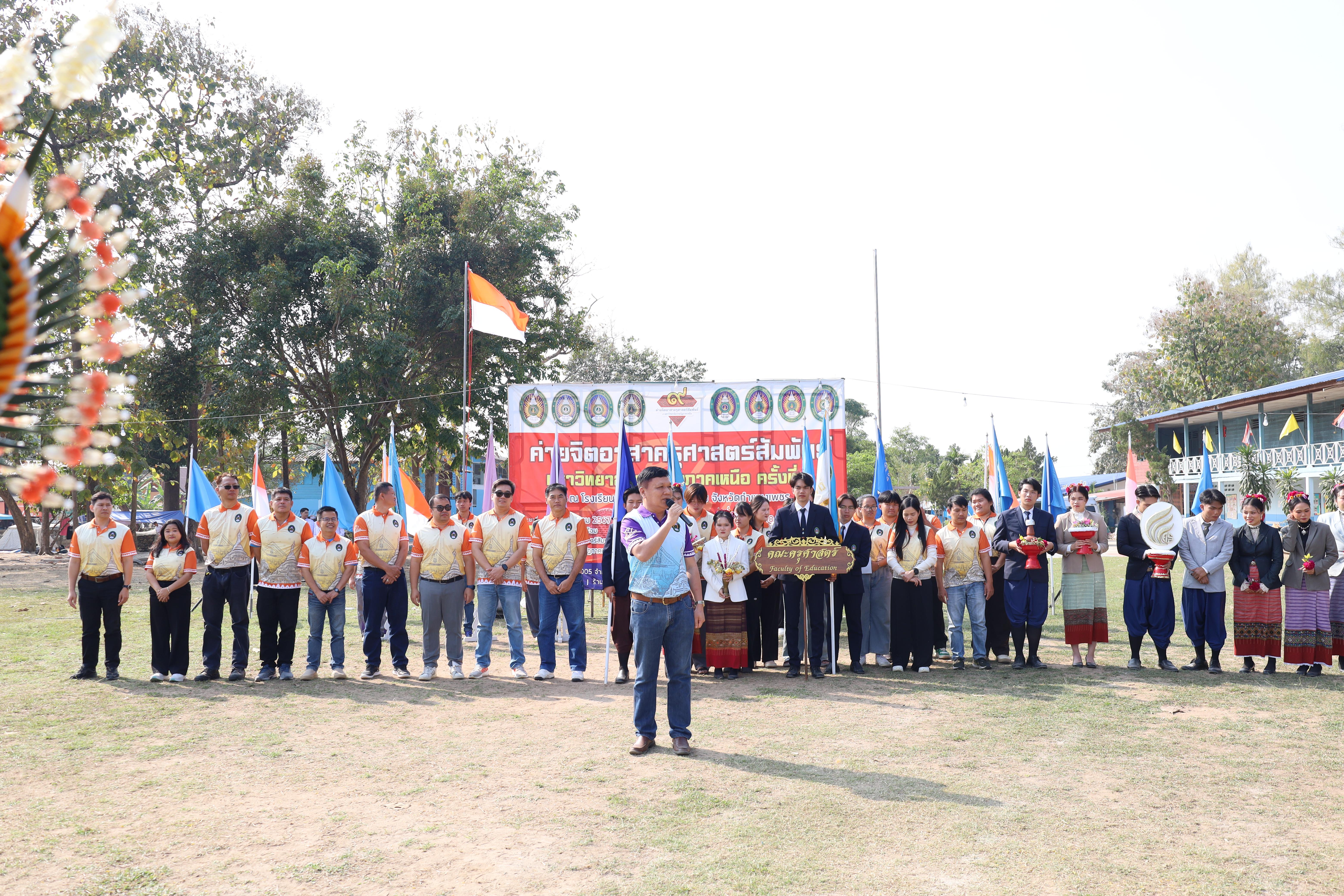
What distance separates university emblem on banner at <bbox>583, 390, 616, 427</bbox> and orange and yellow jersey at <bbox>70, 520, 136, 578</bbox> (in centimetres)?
599

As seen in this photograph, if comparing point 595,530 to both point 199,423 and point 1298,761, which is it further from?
point 199,423

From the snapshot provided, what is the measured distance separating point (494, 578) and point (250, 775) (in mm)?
3391

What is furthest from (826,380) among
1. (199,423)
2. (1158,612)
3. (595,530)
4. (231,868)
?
(199,423)

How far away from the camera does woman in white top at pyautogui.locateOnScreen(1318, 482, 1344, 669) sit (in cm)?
821

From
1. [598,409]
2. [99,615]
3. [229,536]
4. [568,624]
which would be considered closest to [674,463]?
[598,409]

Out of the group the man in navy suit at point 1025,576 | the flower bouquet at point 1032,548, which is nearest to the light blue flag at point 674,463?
the man in navy suit at point 1025,576

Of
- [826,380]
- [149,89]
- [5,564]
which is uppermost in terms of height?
[149,89]

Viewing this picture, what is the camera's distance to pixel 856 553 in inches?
344

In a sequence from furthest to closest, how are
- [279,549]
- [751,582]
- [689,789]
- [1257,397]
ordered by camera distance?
[1257,397] → [751,582] → [279,549] → [689,789]

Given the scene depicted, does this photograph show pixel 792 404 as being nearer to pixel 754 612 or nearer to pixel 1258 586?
pixel 754 612

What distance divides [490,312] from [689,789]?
11.0m

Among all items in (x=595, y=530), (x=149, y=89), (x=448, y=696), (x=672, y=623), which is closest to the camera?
(x=672, y=623)

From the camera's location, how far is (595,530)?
12.5 metres

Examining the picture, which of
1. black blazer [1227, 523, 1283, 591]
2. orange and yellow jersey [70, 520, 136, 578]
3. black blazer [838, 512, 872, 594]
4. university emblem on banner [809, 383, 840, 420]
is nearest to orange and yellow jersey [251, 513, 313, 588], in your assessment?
orange and yellow jersey [70, 520, 136, 578]
